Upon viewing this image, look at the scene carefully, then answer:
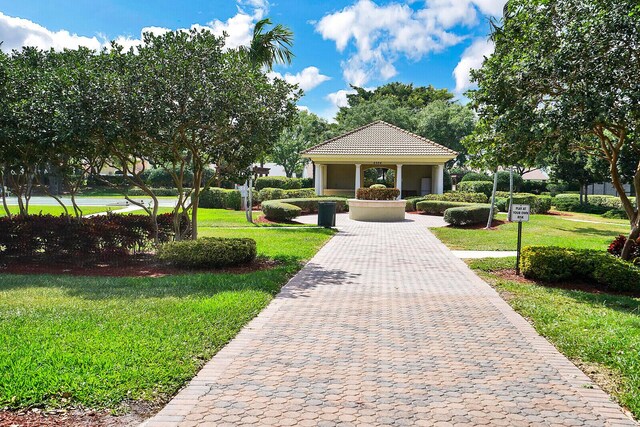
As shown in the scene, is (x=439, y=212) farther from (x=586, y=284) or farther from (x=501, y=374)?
(x=501, y=374)

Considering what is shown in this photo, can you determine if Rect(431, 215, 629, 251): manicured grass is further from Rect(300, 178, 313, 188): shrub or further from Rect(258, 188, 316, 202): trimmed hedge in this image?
Rect(300, 178, 313, 188): shrub

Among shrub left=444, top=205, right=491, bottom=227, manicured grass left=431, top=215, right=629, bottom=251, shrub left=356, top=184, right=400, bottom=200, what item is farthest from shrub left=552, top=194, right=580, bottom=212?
shrub left=356, top=184, right=400, bottom=200

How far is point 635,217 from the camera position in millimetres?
10211

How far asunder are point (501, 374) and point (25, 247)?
35.3 feet

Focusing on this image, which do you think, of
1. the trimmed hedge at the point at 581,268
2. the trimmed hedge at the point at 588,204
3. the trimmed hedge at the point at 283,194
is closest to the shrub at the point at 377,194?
the trimmed hedge at the point at 283,194

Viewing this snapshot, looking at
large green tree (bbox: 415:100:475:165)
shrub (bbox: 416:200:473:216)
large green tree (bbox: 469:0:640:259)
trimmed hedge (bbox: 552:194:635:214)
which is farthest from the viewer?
large green tree (bbox: 415:100:475:165)

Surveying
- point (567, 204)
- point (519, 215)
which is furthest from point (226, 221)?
point (567, 204)

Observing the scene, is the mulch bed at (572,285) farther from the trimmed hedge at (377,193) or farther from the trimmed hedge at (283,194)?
the trimmed hedge at (283,194)

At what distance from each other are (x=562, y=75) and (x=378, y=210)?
14.6 metres

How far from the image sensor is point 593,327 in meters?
6.18

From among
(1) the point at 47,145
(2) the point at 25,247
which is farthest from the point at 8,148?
(2) the point at 25,247

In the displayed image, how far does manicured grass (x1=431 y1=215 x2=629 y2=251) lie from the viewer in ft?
48.1

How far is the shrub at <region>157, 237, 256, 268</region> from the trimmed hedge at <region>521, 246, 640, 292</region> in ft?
19.0

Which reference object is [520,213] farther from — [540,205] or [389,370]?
[540,205]
